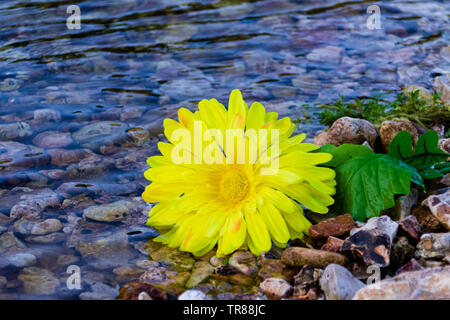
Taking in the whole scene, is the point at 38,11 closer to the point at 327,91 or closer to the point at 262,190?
the point at 327,91

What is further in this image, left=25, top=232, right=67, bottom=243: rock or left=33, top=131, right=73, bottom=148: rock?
left=33, top=131, right=73, bottom=148: rock

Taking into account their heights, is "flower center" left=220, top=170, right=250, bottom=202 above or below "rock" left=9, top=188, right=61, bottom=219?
above

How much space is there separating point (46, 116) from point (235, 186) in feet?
7.17

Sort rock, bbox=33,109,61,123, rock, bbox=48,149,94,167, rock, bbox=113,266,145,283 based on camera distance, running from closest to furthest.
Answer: rock, bbox=113,266,145,283 → rock, bbox=48,149,94,167 → rock, bbox=33,109,61,123

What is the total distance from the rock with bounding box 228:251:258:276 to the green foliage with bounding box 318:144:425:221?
0.48 metres

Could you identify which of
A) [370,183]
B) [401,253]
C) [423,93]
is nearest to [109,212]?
[370,183]

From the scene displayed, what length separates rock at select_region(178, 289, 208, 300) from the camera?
1890 millimetres

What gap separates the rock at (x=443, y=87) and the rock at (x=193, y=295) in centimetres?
291

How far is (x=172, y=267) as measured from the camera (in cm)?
219

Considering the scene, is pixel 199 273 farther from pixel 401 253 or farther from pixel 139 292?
pixel 401 253

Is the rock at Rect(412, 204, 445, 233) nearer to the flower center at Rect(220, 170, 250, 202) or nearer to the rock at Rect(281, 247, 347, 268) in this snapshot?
the rock at Rect(281, 247, 347, 268)

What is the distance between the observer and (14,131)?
3611 mm

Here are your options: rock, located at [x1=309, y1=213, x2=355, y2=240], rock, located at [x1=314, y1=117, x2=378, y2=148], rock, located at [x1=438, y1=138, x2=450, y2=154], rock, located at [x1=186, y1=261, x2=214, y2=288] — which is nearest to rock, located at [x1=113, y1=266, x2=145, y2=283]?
rock, located at [x1=186, y1=261, x2=214, y2=288]
